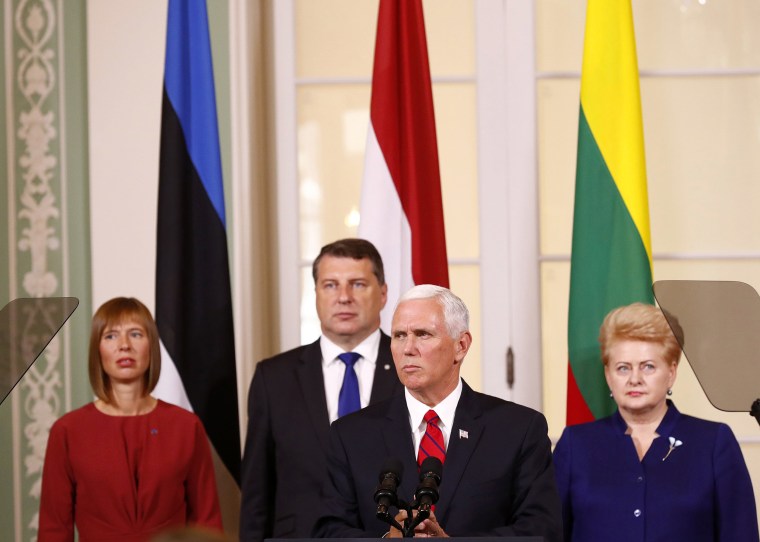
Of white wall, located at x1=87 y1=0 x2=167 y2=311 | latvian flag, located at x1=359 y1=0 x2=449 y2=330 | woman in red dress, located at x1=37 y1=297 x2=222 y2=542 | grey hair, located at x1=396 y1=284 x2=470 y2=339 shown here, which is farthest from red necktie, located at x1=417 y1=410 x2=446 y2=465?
white wall, located at x1=87 y1=0 x2=167 y2=311

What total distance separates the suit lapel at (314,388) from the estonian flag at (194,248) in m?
0.38

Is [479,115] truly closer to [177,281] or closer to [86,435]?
[177,281]

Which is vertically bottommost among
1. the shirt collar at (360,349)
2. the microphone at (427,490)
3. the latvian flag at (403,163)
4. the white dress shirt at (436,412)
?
the microphone at (427,490)

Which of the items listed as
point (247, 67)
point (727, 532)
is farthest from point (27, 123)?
point (727, 532)

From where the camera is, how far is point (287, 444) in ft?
11.6

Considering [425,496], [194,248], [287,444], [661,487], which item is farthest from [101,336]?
[661,487]

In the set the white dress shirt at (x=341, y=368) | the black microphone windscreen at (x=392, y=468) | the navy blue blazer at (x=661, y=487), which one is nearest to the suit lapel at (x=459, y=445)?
the black microphone windscreen at (x=392, y=468)

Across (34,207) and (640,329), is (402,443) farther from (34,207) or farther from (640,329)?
(34,207)

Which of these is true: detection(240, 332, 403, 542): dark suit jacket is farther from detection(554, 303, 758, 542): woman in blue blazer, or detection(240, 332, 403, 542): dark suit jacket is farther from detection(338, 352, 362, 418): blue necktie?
detection(554, 303, 758, 542): woman in blue blazer

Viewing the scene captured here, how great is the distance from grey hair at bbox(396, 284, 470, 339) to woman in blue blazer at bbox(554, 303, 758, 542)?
764 millimetres

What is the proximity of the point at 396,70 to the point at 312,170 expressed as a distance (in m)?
0.68

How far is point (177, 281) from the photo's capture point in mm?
3906

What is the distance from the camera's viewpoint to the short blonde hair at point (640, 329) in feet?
11.3

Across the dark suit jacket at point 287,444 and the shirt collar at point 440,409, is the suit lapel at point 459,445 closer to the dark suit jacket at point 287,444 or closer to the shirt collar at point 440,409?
the shirt collar at point 440,409
